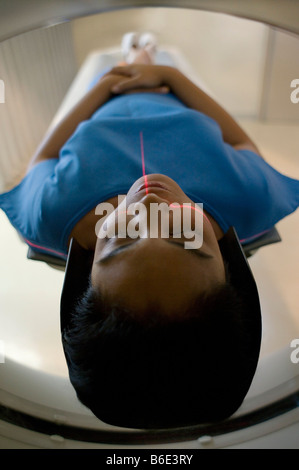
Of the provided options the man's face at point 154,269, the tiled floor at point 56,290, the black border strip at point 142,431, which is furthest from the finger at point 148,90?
the black border strip at point 142,431

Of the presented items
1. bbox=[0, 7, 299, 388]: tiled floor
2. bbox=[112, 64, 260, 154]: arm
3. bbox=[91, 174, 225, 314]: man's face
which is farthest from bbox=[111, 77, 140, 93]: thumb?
Result: bbox=[91, 174, 225, 314]: man's face

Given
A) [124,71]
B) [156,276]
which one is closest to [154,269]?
[156,276]

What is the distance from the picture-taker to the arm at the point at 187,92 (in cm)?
103

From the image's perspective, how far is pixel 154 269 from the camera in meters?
0.49

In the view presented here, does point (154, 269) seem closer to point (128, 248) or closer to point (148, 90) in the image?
point (128, 248)

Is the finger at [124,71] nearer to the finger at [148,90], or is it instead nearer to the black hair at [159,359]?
the finger at [148,90]

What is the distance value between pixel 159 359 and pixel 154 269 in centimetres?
11

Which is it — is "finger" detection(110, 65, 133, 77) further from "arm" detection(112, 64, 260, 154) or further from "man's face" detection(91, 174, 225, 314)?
"man's face" detection(91, 174, 225, 314)

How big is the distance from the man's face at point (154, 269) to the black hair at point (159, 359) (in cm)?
1

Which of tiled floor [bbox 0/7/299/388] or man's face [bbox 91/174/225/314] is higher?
man's face [bbox 91/174/225/314]

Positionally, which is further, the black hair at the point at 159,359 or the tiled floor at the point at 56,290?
the tiled floor at the point at 56,290

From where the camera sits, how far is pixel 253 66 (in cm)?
247

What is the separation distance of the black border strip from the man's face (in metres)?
0.26

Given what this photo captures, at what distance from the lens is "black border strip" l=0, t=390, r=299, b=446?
2.09 ft
